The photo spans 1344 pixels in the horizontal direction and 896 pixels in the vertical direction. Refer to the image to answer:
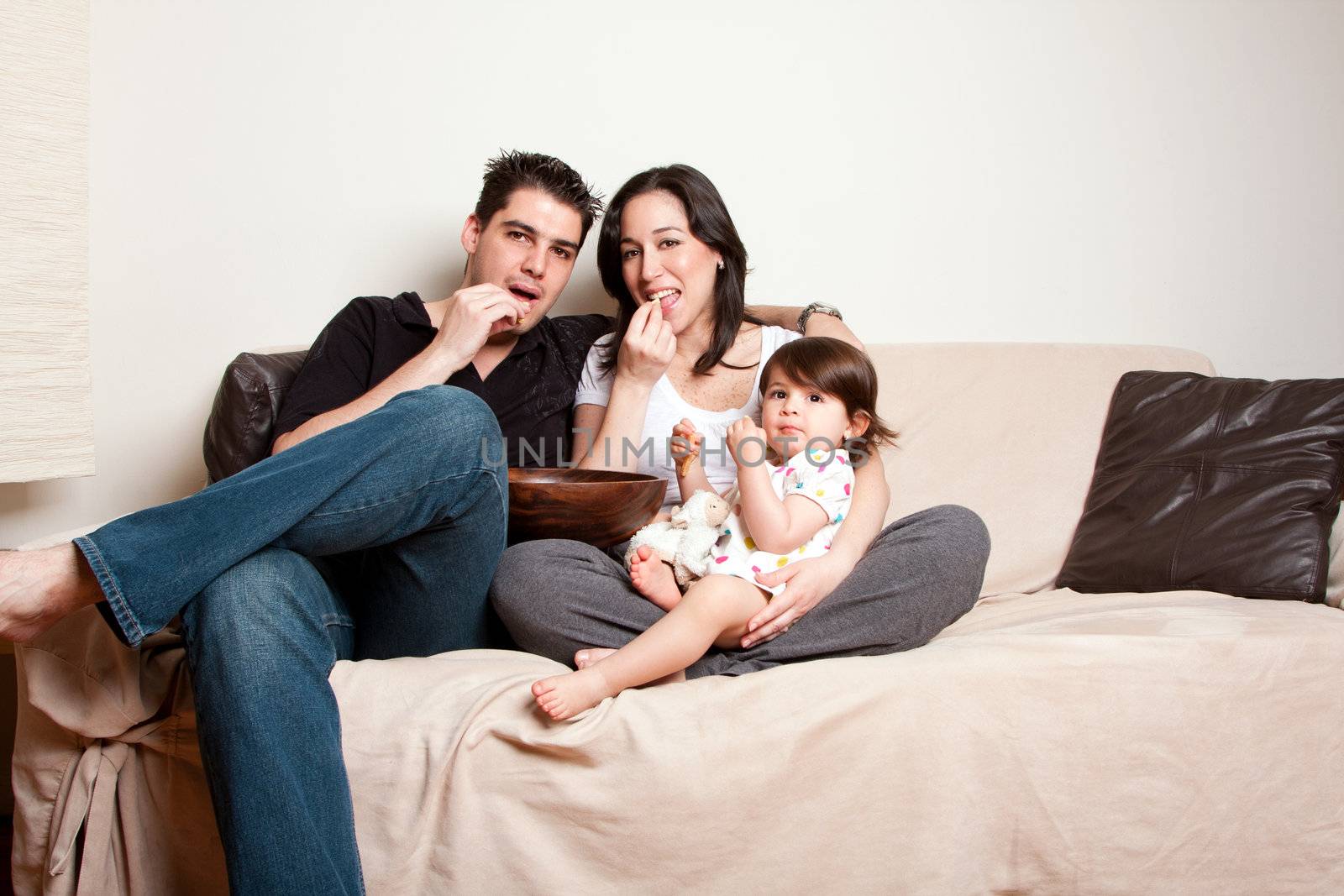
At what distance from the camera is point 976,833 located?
1.20 metres

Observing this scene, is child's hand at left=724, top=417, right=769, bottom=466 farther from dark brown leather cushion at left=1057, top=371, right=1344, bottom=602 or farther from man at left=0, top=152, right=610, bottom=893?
dark brown leather cushion at left=1057, top=371, right=1344, bottom=602

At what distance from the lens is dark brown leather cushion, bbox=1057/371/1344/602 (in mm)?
1652

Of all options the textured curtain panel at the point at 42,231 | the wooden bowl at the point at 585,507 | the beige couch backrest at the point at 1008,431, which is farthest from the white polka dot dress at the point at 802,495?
the textured curtain panel at the point at 42,231

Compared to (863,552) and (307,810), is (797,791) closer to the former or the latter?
(863,552)

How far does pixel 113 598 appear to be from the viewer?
1036mm

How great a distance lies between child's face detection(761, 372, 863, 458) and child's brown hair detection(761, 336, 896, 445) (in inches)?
0.6

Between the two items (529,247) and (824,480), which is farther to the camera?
(529,247)

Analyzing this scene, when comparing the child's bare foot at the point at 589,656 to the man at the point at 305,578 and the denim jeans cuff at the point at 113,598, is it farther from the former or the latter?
the denim jeans cuff at the point at 113,598

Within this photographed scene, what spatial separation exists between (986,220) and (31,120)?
1.93 meters

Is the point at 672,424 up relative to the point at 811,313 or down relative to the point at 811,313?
down

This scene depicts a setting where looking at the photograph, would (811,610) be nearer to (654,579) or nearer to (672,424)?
(654,579)

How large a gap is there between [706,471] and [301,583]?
80 cm

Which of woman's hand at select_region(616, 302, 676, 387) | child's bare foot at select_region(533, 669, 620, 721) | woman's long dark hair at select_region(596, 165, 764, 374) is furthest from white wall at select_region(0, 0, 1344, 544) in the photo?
child's bare foot at select_region(533, 669, 620, 721)

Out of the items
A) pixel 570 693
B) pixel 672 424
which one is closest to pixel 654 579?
pixel 570 693
